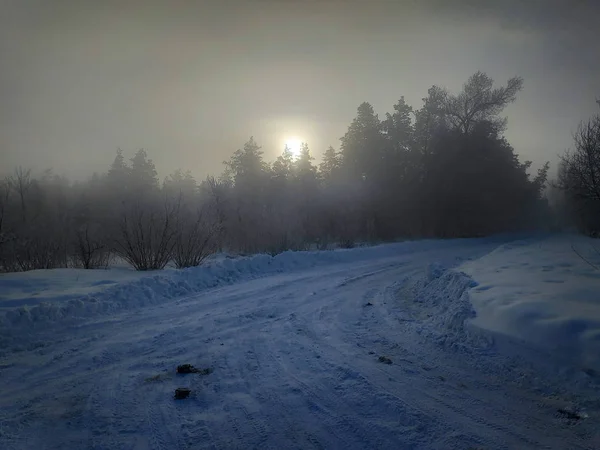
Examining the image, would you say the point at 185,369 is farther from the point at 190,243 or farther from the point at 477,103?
the point at 477,103

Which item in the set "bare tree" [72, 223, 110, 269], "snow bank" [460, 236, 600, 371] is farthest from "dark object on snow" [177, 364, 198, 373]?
"bare tree" [72, 223, 110, 269]

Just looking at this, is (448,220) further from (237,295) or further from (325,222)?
(237,295)

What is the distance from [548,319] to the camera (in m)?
4.16

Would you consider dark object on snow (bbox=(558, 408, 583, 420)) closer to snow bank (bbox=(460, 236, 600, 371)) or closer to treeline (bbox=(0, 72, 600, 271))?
snow bank (bbox=(460, 236, 600, 371))

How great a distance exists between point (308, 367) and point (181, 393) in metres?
1.52

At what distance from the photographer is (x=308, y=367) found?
13.3 ft

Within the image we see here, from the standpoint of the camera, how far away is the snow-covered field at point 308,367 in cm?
281

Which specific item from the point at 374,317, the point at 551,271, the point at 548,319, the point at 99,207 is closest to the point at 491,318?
the point at 548,319

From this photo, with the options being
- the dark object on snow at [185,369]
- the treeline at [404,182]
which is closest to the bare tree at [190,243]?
the dark object on snow at [185,369]

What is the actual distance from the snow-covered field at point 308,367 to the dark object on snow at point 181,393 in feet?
0.34

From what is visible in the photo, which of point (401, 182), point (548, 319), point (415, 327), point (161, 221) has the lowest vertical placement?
point (415, 327)

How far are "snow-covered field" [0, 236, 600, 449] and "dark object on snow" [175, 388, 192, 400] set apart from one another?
0.34 feet

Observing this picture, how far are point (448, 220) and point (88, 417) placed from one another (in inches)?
1391

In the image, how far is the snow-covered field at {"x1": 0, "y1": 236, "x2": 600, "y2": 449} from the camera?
2.81 m
